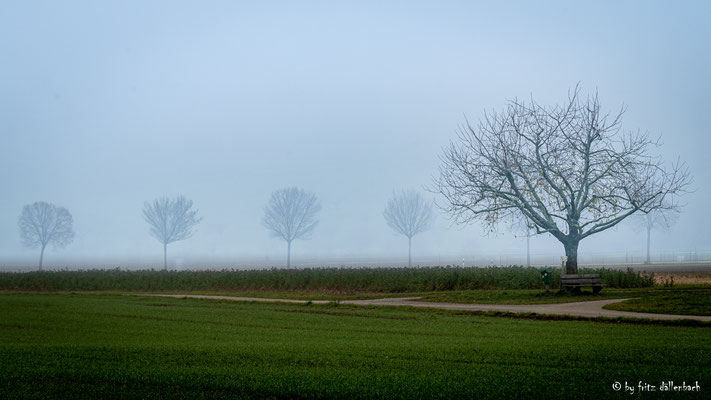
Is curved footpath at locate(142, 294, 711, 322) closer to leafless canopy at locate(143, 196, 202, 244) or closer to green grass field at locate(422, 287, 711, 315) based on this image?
green grass field at locate(422, 287, 711, 315)

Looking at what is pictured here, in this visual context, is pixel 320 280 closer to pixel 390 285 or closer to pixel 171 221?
pixel 390 285

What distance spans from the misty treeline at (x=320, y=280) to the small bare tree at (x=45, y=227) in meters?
61.0

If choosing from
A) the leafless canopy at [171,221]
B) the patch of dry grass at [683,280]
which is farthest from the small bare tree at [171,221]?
the patch of dry grass at [683,280]

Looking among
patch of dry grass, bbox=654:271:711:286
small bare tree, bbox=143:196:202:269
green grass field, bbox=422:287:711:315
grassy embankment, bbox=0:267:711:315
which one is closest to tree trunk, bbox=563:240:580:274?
grassy embankment, bbox=0:267:711:315

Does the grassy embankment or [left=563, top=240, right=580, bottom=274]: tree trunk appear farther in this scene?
[left=563, top=240, right=580, bottom=274]: tree trunk

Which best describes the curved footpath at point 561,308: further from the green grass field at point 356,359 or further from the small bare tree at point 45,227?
the small bare tree at point 45,227

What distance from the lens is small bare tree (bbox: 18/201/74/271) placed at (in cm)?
10062

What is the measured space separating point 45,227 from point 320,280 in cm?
7951

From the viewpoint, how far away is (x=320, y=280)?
36125 millimetres

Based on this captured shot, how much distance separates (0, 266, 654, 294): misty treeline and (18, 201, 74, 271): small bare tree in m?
61.0

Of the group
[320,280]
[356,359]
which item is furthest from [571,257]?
[356,359]

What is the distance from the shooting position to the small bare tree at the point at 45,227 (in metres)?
101

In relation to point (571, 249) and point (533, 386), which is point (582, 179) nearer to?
point (571, 249)

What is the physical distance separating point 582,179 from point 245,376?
2060 cm
